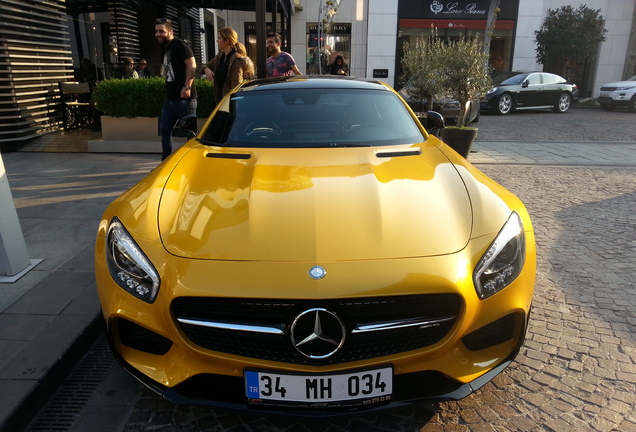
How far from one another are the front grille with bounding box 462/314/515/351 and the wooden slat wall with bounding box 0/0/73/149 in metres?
8.25

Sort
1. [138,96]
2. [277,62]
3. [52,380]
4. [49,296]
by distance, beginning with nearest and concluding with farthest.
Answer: [52,380] → [49,296] → [277,62] → [138,96]

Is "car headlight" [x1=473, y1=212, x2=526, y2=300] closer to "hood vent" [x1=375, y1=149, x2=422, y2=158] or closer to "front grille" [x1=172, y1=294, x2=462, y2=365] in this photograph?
"front grille" [x1=172, y1=294, x2=462, y2=365]

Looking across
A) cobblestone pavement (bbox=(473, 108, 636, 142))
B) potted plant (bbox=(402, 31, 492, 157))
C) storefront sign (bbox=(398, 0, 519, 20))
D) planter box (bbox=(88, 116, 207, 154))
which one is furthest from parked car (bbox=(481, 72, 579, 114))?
planter box (bbox=(88, 116, 207, 154))

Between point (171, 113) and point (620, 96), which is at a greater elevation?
point (171, 113)

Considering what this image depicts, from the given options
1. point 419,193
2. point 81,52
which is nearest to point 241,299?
point 419,193

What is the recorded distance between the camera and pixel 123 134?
807 cm

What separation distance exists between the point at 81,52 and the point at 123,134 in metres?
6.77

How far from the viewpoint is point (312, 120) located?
3.36 meters

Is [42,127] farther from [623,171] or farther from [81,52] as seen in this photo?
Answer: [623,171]

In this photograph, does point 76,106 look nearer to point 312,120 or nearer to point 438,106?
point 438,106

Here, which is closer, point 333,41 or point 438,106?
point 438,106

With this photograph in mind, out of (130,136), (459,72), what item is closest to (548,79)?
(459,72)

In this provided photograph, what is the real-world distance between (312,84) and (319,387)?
248 cm

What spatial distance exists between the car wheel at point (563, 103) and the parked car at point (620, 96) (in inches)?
83.0
